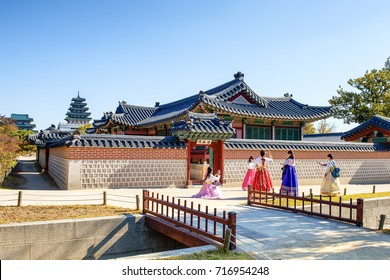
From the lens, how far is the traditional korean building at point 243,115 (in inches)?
886

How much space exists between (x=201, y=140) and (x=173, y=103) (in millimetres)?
15690

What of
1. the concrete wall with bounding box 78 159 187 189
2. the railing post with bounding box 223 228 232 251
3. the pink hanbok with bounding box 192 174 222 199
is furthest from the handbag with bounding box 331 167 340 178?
the railing post with bounding box 223 228 232 251

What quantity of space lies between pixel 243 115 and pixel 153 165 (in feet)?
29.2

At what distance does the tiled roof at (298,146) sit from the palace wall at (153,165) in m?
0.08

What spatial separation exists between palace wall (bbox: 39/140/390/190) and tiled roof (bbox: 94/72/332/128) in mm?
4070

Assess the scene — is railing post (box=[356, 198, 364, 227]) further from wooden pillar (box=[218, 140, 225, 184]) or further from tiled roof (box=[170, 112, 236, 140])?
wooden pillar (box=[218, 140, 225, 184])

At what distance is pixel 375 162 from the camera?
23.7 m

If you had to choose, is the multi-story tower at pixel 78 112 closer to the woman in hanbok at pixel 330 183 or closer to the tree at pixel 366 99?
the tree at pixel 366 99

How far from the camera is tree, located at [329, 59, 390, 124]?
120 ft

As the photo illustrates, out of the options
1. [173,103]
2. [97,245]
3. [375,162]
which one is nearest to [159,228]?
[97,245]

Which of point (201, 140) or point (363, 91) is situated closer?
point (201, 140)

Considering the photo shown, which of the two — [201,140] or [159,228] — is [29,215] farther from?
[201,140]

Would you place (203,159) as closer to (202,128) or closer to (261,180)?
(202,128)
